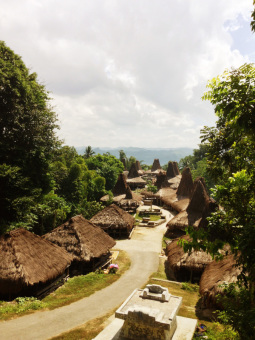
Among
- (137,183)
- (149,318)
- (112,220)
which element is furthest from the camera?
(137,183)

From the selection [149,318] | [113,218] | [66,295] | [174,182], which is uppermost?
[174,182]

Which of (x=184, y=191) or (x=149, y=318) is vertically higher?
(x=184, y=191)

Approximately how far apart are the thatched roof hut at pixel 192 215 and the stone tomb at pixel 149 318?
16.5 meters

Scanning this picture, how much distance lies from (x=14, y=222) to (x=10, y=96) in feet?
31.5

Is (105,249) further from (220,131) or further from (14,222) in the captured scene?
(220,131)

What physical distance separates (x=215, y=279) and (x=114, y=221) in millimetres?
14942

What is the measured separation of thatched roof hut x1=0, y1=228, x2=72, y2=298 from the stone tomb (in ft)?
20.0

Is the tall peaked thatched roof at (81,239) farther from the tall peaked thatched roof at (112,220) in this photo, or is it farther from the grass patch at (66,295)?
the tall peaked thatched roof at (112,220)

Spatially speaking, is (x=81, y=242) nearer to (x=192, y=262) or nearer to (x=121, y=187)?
(x=192, y=262)

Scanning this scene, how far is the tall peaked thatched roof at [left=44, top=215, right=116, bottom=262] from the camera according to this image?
16688 millimetres

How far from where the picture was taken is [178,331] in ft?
28.2

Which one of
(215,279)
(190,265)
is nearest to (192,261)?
(190,265)

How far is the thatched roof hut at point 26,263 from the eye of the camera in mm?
11852

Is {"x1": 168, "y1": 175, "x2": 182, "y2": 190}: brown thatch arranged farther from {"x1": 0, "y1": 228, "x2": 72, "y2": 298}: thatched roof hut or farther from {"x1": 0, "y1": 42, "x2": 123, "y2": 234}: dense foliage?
{"x1": 0, "y1": 228, "x2": 72, "y2": 298}: thatched roof hut
